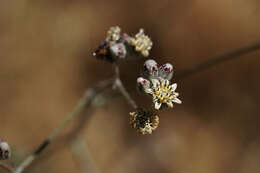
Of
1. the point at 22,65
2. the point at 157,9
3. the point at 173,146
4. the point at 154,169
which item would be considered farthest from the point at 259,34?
the point at 22,65

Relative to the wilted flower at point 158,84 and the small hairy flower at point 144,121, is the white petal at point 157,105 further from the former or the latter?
the small hairy flower at point 144,121

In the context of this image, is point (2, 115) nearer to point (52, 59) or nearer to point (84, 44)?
point (52, 59)

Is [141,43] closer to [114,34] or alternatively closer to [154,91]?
[114,34]

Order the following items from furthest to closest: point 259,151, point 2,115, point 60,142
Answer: point 259,151 < point 2,115 < point 60,142

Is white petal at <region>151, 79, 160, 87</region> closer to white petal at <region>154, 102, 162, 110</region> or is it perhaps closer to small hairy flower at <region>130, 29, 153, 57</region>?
white petal at <region>154, 102, 162, 110</region>

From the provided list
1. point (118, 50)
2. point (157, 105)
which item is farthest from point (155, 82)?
point (118, 50)

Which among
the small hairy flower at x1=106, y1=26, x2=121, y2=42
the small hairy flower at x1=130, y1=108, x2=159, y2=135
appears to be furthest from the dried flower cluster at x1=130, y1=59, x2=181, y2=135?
the small hairy flower at x1=106, y1=26, x2=121, y2=42
